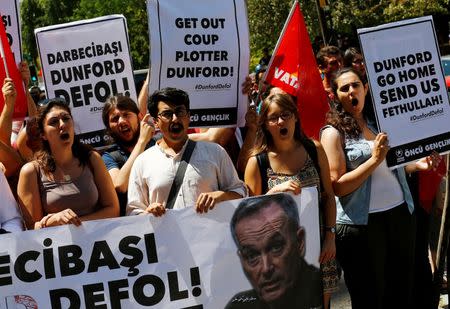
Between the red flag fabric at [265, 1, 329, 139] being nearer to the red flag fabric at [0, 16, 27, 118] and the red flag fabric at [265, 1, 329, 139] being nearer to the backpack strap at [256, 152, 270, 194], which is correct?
the backpack strap at [256, 152, 270, 194]

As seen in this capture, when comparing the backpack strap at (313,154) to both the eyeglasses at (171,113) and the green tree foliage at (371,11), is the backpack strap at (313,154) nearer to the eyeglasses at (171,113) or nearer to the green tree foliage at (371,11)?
the eyeglasses at (171,113)

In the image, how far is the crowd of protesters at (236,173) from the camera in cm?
431

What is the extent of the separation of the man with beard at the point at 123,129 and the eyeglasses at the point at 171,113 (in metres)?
0.61

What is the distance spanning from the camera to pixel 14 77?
547cm

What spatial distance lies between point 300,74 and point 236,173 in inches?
65.0

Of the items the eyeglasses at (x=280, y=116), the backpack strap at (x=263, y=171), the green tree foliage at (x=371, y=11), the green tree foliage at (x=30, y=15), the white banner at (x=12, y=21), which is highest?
the green tree foliage at (x=30, y=15)

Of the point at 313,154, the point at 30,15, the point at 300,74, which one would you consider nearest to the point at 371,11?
the point at 300,74

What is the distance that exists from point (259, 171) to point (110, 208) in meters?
0.87

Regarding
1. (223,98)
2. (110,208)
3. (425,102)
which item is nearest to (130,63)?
(223,98)

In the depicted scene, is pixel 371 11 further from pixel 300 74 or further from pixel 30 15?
pixel 30 15

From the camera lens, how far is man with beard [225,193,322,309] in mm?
4266

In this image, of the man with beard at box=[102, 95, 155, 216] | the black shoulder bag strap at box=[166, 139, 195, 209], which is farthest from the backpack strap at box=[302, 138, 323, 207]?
the man with beard at box=[102, 95, 155, 216]

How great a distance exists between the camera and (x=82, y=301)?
409 cm

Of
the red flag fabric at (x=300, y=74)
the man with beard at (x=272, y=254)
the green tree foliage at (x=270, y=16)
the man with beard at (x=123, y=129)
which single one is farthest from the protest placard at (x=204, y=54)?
the green tree foliage at (x=270, y=16)
